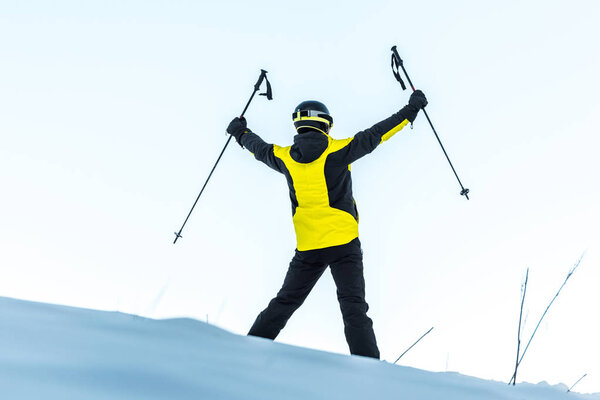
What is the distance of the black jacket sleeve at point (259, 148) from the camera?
3.99 meters

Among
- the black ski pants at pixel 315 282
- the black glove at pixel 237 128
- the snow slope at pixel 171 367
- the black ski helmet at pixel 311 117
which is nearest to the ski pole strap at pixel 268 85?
the black glove at pixel 237 128

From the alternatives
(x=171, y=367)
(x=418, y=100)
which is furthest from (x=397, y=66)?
(x=171, y=367)

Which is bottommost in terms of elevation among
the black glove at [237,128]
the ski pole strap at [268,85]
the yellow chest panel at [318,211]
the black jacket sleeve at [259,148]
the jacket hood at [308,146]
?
the yellow chest panel at [318,211]

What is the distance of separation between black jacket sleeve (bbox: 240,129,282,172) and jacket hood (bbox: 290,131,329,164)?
186 millimetres

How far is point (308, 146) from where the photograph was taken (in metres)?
3.77

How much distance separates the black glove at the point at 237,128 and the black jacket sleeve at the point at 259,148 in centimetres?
3

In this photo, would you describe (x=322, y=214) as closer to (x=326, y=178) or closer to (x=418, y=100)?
(x=326, y=178)

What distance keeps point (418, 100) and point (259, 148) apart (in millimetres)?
1167

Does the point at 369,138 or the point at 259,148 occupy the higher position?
the point at 259,148

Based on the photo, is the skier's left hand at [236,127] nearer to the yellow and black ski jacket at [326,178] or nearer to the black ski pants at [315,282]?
the yellow and black ski jacket at [326,178]

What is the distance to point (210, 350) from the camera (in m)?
1.62

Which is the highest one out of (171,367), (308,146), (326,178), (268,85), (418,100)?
(268,85)

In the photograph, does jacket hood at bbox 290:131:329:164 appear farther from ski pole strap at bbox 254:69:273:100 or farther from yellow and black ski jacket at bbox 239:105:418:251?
ski pole strap at bbox 254:69:273:100

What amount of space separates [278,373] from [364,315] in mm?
2116
